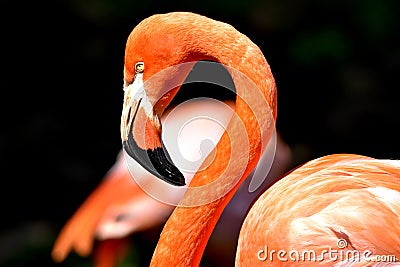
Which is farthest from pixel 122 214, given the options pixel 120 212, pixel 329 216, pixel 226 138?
pixel 329 216

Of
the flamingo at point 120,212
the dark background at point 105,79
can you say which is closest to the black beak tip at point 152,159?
the flamingo at point 120,212

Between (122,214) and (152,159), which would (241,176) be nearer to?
(152,159)

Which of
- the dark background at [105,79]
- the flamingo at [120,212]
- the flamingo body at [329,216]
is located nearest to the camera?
the flamingo body at [329,216]

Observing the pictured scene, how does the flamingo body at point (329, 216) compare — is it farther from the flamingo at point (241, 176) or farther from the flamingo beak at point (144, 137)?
the flamingo beak at point (144, 137)

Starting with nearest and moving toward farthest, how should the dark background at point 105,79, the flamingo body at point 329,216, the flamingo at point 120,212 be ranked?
the flamingo body at point 329,216 < the flamingo at point 120,212 < the dark background at point 105,79

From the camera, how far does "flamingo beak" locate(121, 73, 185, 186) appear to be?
4.99 ft

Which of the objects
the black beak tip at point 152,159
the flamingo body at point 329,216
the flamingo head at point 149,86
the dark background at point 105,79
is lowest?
the dark background at point 105,79

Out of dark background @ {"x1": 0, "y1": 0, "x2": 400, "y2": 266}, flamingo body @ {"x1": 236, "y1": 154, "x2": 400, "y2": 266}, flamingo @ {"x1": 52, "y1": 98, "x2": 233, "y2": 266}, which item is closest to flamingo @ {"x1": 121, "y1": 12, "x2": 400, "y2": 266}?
flamingo body @ {"x1": 236, "y1": 154, "x2": 400, "y2": 266}

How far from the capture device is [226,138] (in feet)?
5.28

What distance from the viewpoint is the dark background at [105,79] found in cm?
315

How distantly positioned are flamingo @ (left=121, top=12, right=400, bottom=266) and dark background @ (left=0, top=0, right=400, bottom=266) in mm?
1565

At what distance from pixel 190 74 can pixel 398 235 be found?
0.59 metres

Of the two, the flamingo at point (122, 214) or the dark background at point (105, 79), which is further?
the dark background at point (105, 79)

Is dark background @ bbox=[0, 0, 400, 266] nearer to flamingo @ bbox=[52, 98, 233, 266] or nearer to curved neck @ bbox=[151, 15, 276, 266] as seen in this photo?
flamingo @ bbox=[52, 98, 233, 266]
